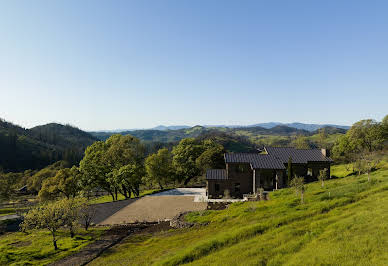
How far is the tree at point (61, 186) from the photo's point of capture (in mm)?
54469

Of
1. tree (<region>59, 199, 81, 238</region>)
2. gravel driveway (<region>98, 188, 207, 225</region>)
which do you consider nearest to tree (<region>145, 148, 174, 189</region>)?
gravel driveway (<region>98, 188, 207, 225</region>)

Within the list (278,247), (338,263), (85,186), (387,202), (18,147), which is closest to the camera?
(338,263)

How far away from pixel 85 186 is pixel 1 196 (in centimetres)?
4358

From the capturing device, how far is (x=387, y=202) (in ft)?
63.9

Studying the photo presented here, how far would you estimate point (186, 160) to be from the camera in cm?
6806

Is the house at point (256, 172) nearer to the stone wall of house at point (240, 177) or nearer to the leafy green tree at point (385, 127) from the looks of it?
the stone wall of house at point (240, 177)

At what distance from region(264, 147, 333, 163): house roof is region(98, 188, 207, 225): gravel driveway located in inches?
823

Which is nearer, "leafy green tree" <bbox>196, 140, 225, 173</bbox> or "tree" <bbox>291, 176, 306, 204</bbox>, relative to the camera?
"tree" <bbox>291, 176, 306, 204</bbox>

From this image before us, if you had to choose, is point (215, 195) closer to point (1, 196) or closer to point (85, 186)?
point (85, 186)

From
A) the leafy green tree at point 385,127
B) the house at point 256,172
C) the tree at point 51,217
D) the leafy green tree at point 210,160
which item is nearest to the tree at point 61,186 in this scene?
the tree at point 51,217

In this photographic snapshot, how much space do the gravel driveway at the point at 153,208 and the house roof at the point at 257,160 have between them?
12.2 m

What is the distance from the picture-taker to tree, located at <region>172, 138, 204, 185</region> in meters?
66.0

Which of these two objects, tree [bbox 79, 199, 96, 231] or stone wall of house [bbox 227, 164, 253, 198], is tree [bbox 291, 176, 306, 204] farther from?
tree [bbox 79, 199, 96, 231]

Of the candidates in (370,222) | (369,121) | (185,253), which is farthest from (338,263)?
(369,121)
